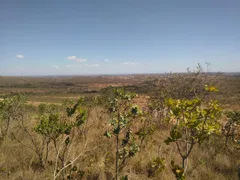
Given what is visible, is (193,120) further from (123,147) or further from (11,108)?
(11,108)

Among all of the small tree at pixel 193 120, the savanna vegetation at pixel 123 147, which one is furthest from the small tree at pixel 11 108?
the small tree at pixel 193 120

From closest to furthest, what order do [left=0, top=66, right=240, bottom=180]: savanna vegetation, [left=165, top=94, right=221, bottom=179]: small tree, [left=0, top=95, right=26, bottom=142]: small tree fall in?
1. [left=165, top=94, right=221, bottom=179]: small tree
2. [left=0, top=66, right=240, bottom=180]: savanna vegetation
3. [left=0, top=95, right=26, bottom=142]: small tree

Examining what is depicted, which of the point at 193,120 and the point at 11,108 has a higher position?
the point at 193,120

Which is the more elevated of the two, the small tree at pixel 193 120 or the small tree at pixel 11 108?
the small tree at pixel 193 120

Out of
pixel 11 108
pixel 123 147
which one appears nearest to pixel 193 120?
pixel 123 147

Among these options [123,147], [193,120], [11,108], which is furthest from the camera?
[11,108]

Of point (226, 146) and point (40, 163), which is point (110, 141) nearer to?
point (40, 163)

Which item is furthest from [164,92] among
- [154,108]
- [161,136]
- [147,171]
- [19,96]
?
[19,96]

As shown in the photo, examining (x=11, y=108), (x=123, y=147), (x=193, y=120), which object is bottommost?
(x=123, y=147)

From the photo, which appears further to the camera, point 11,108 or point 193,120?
point 11,108

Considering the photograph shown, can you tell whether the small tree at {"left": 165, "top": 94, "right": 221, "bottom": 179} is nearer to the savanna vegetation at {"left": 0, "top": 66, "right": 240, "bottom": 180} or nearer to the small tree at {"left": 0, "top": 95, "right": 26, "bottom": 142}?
the savanna vegetation at {"left": 0, "top": 66, "right": 240, "bottom": 180}

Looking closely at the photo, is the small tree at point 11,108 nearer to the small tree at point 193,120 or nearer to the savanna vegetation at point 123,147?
the savanna vegetation at point 123,147

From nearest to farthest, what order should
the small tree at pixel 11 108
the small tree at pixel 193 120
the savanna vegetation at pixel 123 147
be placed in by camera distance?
the small tree at pixel 193 120, the savanna vegetation at pixel 123 147, the small tree at pixel 11 108

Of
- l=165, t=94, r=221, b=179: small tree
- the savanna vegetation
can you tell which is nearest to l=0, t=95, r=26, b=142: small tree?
the savanna vegetation
